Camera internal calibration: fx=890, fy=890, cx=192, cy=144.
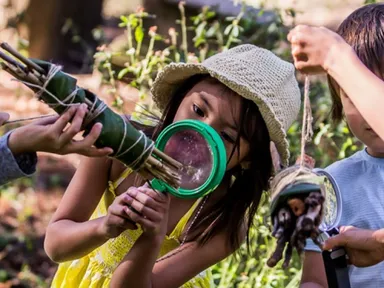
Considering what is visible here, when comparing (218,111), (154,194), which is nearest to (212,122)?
(218,111)

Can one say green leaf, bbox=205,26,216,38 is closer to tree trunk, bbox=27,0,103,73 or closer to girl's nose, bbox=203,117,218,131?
girl's nose, bbox=203,117,218,131

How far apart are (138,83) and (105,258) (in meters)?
1.26

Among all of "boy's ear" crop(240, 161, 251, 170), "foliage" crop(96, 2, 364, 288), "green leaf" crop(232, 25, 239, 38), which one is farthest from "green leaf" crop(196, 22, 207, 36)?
"boy's ear" crop(240, 161, 251, 170)

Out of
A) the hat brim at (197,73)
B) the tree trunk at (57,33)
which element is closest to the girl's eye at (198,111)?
the hat brim at (197,73)

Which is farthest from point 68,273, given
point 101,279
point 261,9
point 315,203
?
point 261,9

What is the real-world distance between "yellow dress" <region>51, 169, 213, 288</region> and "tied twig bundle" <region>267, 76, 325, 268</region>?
2.62 feet

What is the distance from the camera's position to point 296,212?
212 cm

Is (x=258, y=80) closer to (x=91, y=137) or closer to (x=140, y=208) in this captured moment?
(x=140, y=208)

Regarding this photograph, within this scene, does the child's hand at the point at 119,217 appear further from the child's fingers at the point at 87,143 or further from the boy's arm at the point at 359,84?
the boy's arm at the point at 359,84

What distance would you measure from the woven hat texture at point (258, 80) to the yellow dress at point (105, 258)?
13.8 inches

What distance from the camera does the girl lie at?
262cm

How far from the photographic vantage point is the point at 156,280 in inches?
108

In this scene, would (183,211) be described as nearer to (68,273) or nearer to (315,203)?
(68,273)

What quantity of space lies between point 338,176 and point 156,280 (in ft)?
2.11
